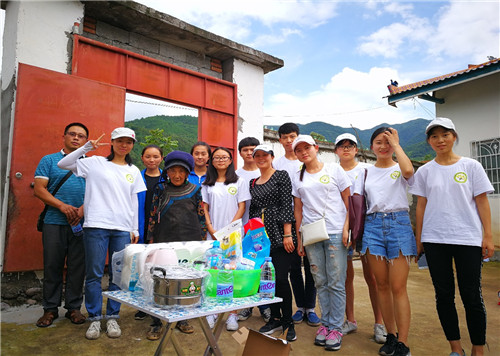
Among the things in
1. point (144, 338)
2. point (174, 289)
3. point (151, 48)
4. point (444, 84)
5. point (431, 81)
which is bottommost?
point (144, 338)

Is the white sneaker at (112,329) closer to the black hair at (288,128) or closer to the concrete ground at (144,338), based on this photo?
the concrete ground at (144,338)

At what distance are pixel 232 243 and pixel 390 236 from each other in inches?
53.9

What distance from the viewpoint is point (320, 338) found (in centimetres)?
279

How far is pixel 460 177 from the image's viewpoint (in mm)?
2455

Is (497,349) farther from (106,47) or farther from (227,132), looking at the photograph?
(106,47)

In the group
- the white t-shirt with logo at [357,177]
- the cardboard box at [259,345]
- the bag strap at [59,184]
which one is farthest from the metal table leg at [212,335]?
the bag strap at [59,184]

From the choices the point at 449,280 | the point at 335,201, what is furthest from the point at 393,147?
the point at 449,280

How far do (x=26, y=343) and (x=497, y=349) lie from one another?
3916 millimetres

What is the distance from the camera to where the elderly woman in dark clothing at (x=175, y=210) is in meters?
2.89

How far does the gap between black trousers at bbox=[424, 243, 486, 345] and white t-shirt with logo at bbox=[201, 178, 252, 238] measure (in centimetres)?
174

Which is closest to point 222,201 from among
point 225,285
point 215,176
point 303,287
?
point 215,176

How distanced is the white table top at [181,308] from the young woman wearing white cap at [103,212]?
1192 mm

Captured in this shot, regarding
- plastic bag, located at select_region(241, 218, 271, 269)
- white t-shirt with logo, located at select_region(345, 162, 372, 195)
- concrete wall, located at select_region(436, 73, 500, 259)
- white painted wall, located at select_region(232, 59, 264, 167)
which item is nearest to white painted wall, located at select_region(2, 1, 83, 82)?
white painted wall, located at select_region(232, 59, 264, 167)

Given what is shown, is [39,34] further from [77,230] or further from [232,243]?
[232,243]
